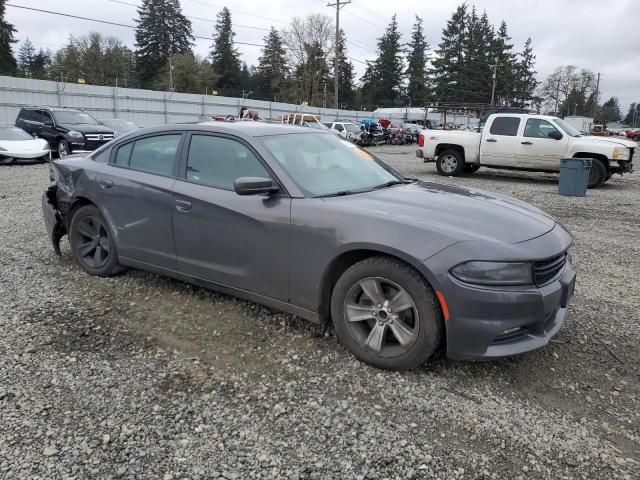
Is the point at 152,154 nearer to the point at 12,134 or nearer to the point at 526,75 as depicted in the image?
the point at 12,134

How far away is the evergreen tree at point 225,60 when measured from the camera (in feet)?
240

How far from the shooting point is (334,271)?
10.9 feet

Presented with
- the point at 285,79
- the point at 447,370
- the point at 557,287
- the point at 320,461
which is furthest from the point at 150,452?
the point at 285,79

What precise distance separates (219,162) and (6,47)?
63.4m

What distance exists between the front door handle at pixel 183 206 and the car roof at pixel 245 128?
618mm

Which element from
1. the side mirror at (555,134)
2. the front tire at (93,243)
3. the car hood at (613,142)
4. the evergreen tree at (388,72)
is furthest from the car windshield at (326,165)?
the evergreen tree at (388,72)

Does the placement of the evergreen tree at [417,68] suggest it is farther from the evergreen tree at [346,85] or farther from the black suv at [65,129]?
the black suv at [65,129]

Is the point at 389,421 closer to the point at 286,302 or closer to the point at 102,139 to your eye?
the point at 286,302

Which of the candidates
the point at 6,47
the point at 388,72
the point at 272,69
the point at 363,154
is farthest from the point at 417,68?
the point at 363,154

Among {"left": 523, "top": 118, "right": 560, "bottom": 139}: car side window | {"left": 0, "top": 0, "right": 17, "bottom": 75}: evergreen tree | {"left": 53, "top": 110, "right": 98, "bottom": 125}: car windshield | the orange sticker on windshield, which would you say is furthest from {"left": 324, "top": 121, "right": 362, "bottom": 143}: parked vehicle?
{"left": 0, "top": 0, "right": 17, "bottom": 75}: evergreen tree

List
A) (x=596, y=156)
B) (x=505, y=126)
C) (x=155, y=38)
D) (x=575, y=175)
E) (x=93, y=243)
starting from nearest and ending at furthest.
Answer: (x=93, y=243), (x=575, y=175), (x=596, y=156), (x=505, y=126), (x=155, y=38)

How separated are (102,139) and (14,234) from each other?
11671 millimetres

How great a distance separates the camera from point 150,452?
95.4 inches

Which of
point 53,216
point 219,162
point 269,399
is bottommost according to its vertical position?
point 269,399
